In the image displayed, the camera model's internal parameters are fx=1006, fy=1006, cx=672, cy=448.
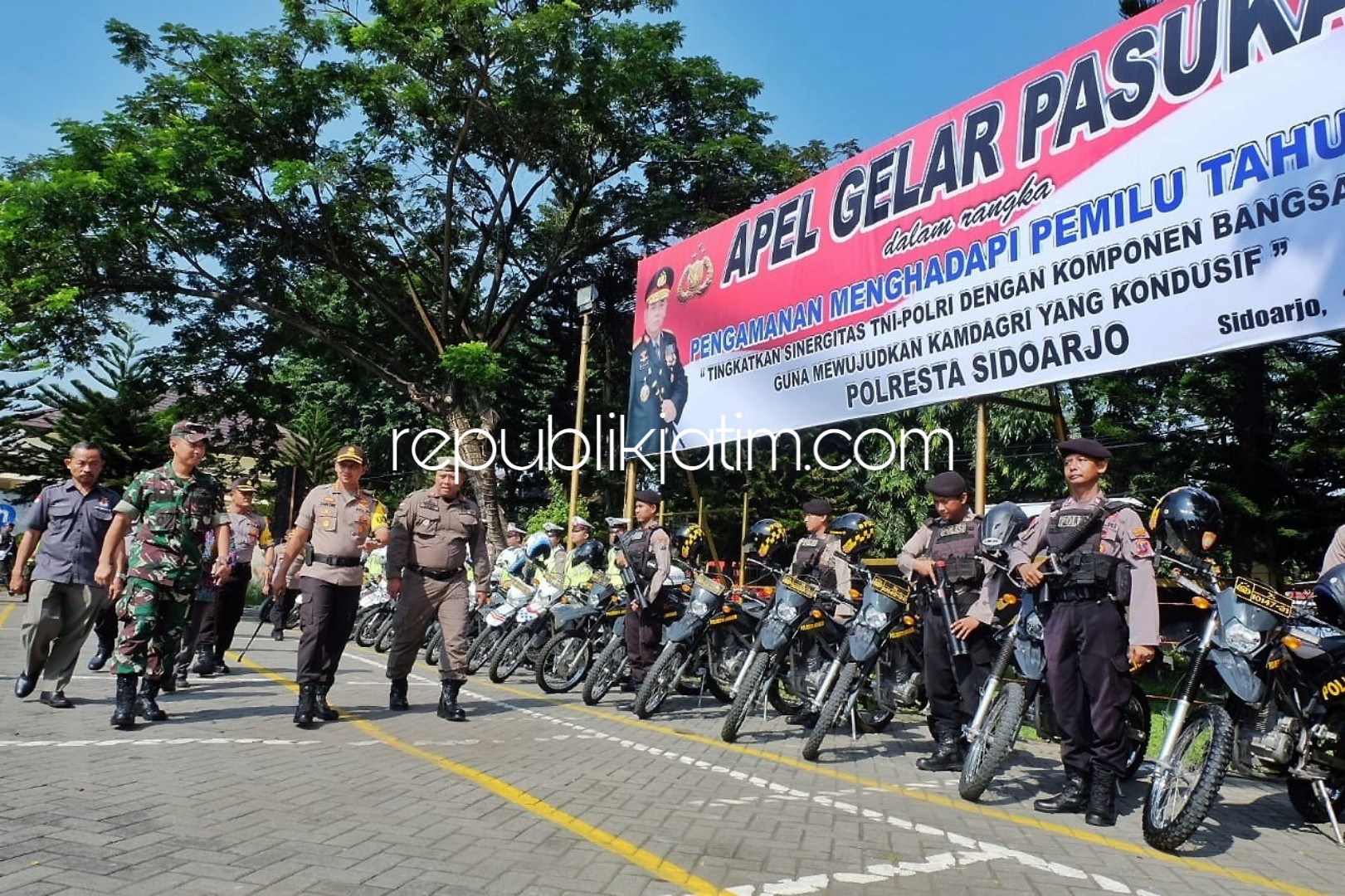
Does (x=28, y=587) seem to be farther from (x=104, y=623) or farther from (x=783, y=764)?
(x=783, y=764)

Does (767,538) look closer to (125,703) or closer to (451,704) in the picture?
(451,704)

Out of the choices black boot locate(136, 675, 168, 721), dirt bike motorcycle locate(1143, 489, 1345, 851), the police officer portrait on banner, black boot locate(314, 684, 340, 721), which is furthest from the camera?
the police officer portrait on banner

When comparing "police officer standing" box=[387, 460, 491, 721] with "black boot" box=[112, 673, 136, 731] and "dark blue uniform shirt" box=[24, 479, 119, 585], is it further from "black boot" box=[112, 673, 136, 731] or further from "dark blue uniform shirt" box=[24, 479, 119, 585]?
"dark blue uniform shirt" box=[24, 479, 119, 585]

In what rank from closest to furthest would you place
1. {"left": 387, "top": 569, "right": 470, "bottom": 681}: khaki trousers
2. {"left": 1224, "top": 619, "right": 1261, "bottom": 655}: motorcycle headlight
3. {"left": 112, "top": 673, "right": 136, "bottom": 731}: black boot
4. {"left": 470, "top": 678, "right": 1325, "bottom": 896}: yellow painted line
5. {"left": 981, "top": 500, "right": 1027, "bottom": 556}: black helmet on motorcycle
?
{"left": 470, "top": 678, "right": 1325, "bottom": 896}: yellow painted line
{"left": 1224, "top": 619, "right": 1261, "bottom": 655}: motorcycle headlight
{"left": 981, "top": 500, "right": 1027, "bottom": 556}: black helmet on motorcycle
{"left": 112, "top": 673, "right": 136, "bottom": 731}: black boot
{"left": 387, "top": 569, "right": 470, "bottom": 681}: khaki trousers

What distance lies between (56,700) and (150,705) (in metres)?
0.87

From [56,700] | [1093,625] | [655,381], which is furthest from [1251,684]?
[655,381]

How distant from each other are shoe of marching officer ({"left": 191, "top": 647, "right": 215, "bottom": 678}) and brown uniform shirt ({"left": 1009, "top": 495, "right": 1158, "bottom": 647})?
7858 mm

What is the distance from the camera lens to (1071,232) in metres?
8.42

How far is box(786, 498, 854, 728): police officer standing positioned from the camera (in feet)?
24.0

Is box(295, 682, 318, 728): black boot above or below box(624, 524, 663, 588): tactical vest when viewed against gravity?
below

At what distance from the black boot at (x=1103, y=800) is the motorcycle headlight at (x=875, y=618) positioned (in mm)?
1697

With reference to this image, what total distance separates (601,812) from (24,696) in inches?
194

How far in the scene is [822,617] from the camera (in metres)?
7.24

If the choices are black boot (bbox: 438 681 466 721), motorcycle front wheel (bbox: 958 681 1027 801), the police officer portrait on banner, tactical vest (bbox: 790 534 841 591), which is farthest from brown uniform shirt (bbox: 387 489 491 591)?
the police officer portrait on banner
